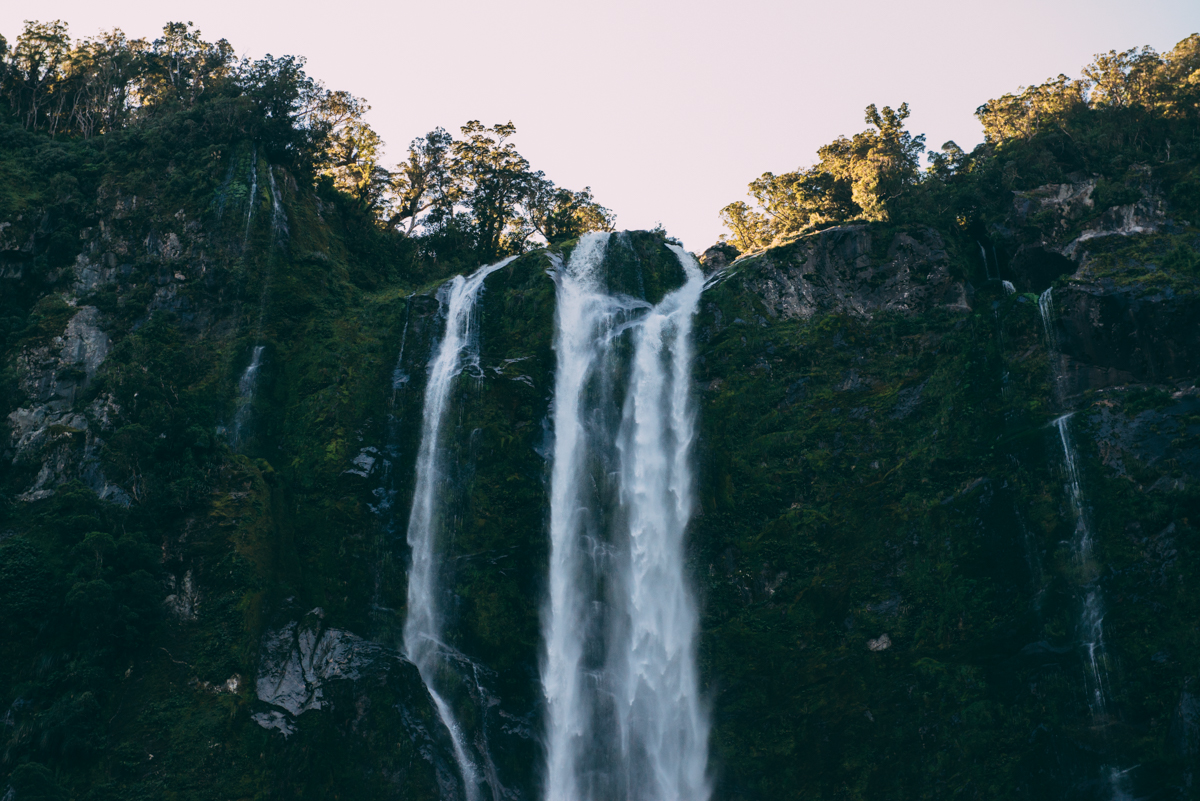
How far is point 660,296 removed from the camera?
39.3 metres

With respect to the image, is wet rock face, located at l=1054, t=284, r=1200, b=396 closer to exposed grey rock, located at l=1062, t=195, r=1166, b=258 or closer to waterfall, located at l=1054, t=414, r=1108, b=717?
waterfall, located at l=1054, t=414, r=1108, b=717

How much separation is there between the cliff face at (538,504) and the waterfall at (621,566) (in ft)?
2.69

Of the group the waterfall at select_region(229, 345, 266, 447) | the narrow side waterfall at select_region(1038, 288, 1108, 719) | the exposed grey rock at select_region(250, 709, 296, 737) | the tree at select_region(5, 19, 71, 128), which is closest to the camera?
the narrow side waterfall at select_region(1038, 288, 1108, 719)

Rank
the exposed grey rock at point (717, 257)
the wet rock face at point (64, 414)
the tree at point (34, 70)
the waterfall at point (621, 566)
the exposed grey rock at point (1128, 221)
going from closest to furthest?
the waterfall at point (621, 566) → the wet rock face at point (64, 414) → the exposed grey rock at point (1128, 221) → the exposed grey rock at point (717, 257) → the tree at point (34, 70)

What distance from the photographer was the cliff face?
81.2 ft

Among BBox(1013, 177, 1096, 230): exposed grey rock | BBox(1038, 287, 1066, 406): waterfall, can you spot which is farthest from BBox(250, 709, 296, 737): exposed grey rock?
BBox(1013, 177, 1096, 230): exposed grey rock

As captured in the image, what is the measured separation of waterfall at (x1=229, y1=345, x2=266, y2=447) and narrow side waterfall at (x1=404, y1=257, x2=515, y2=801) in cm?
693

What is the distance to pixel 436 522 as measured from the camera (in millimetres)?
31750


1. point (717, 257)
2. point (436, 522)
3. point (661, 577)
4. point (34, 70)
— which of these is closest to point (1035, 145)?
point (717, 257)

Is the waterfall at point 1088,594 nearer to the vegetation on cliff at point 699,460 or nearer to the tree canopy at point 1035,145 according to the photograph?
the vegetation on cliff at point 699,460

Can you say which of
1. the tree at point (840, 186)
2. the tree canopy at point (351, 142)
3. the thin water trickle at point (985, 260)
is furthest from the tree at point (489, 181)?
the thin water trickle at point (985, 260)

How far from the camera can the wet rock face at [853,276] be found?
119 feet

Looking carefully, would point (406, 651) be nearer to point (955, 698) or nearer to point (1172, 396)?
point (955, 698)

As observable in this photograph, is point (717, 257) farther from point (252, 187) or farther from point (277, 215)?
point (252, 187)
